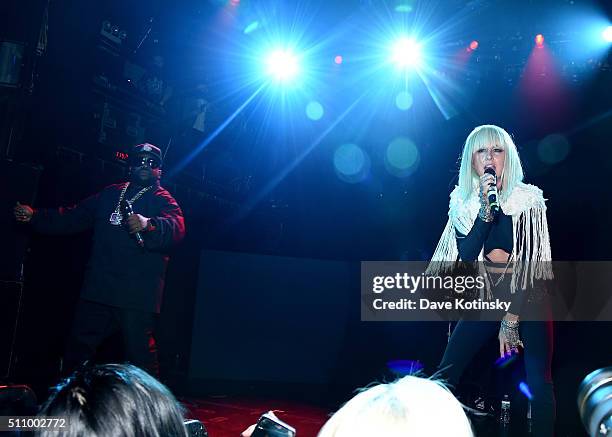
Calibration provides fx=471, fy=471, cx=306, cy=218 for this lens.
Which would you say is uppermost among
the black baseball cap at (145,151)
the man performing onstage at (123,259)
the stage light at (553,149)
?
the stage light at (553,149)

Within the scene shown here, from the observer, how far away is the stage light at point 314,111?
8012 mm

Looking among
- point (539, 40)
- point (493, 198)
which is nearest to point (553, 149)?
point (539, 40)

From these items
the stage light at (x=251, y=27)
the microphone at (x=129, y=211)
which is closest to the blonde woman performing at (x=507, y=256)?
the microphone at (x=129, y=211)

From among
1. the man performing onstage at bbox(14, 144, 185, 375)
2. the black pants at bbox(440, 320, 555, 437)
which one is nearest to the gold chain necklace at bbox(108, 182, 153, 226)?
the man performing onstage at bbox(14, 144, 185, 375)

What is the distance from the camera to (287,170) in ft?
26.5

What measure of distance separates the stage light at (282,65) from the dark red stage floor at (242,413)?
15.8 ft

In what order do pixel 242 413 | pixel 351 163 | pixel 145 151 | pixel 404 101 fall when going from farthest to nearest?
pixel 351 163 → pixel 404 101 → pixel 242 413 → pixel 145 151

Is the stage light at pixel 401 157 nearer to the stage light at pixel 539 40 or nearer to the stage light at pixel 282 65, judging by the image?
the stage light at pixel 282 65

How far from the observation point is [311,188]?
8.27 meters

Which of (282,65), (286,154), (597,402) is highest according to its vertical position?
(282,65)

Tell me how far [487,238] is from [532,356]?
0.67 meters

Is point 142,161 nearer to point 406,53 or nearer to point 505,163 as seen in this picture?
point 505,163

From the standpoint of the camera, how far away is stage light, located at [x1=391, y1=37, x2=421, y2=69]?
6.83 metres

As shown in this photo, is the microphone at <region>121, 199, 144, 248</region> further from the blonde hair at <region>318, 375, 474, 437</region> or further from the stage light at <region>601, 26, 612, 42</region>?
the stage light at <region>601, 26, 612, 42</region>
